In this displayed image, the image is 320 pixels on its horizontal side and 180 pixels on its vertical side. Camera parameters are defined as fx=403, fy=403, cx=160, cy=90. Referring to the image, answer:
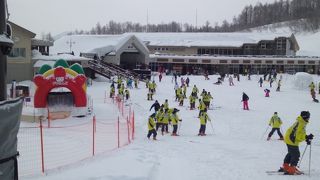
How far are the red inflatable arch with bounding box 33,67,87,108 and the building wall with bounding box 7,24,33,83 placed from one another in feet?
54.5

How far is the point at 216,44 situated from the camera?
66625mm

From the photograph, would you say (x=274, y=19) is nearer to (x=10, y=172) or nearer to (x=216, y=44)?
(x=216, y=44)

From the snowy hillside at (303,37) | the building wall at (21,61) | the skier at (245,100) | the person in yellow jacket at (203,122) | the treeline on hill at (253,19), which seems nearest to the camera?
the person in yellow jacket at (203,122)

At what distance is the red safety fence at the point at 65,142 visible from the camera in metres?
11.6

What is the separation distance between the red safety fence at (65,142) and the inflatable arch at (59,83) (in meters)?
1.70

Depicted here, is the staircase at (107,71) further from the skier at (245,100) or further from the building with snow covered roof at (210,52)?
the skier at (245,100)

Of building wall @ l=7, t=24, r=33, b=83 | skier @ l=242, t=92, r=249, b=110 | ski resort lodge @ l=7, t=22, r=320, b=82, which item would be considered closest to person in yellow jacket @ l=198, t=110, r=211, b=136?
skier @ l=242, t=92, r=249, b=110

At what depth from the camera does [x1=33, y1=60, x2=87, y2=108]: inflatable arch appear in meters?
23.2

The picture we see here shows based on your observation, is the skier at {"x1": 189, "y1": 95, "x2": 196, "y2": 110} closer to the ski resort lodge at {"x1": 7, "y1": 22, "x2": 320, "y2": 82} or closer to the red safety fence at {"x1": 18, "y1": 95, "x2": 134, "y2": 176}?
the red safety fence at {"x1": 18, "y1": 95, "x2": 134, "y2": 176}

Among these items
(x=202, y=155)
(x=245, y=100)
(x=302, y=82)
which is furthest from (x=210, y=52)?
(x=202, y=155)

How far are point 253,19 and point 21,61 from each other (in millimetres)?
142828

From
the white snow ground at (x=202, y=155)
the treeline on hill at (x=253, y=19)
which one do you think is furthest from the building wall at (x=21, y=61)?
the treeline on hill at (x=253, y=19)

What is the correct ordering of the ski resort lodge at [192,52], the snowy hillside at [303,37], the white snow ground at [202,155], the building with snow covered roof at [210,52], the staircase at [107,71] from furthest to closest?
the snowy hillside at [303,37], the building with snow covered roof at [210,52], the ski resort lodge at [192,52], the staircase at [107,71], the white snow ground at [202,155]

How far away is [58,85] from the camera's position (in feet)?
76.9
